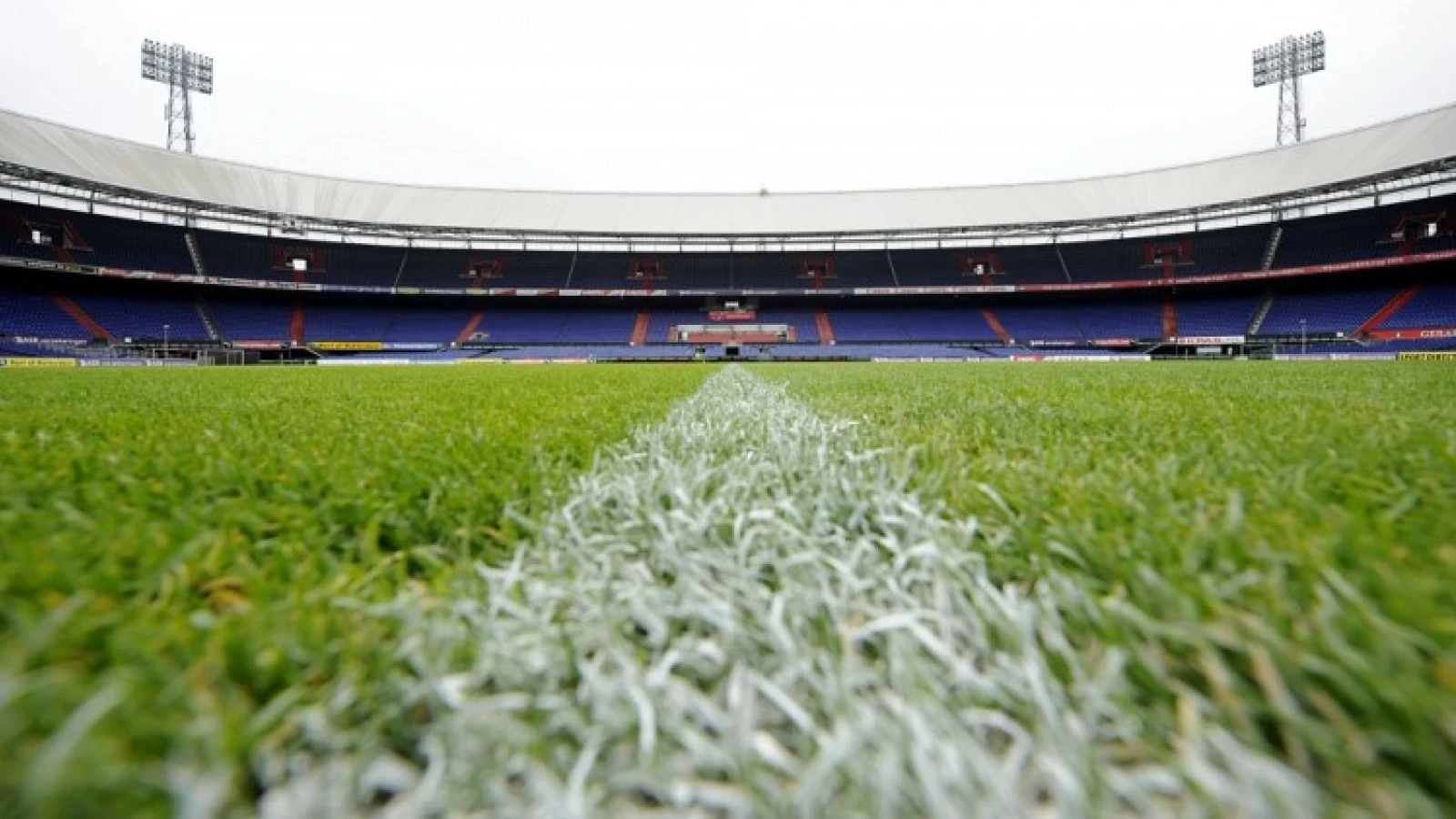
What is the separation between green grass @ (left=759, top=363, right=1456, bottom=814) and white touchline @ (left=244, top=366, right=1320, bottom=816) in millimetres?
40

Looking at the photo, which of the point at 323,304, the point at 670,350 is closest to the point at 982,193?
the point at 670,350

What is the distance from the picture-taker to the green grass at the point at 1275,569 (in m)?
0.45

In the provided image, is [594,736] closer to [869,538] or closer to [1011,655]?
[1011,655]

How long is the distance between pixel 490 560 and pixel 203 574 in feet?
1.14

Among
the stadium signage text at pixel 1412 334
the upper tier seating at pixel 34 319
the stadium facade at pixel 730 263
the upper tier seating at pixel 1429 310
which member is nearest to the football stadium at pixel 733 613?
the stadium facade at pixel 730 263

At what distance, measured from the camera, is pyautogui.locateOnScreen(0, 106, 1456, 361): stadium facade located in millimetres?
24859

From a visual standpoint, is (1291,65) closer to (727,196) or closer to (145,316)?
(727,196)

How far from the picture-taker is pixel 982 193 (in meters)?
33.7

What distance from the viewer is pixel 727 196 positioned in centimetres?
3591

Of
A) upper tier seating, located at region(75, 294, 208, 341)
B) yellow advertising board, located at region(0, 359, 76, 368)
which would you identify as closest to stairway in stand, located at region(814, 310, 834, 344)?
upper tier seating, located at region(75, 294, 208, 341)

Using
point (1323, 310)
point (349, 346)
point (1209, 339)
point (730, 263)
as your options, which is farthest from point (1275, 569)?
point (1323, 310)

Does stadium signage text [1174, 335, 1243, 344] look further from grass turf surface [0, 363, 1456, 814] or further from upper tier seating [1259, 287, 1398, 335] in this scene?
grass turf surface [0, 363, 1456, 814]

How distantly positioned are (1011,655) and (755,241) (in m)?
35.0

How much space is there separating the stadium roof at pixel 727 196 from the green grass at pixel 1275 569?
102 feet
